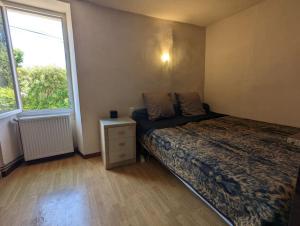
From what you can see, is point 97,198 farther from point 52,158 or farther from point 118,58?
point 118,58

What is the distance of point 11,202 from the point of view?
5.08ft

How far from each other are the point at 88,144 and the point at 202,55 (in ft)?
9.36

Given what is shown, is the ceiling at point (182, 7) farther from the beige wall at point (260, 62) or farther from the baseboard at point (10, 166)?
the baseboard at point (10, 166)

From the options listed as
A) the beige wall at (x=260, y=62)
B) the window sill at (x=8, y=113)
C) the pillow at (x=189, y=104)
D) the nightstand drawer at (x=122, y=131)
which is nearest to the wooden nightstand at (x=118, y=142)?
the nightstand drawer at (x=122, y=131)

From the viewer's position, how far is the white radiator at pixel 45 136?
221 centimetres

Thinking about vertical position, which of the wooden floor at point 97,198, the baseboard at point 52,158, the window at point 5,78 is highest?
the window at point 5,78

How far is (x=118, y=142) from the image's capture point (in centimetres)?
217

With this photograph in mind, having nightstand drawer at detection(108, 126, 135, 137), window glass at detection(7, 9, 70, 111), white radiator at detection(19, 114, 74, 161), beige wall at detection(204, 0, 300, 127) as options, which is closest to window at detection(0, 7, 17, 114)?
window glass at detection(7, 9, 70, 111)

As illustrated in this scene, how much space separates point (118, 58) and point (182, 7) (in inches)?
49.3

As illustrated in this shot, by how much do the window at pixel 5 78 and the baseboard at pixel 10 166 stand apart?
2.40 feet

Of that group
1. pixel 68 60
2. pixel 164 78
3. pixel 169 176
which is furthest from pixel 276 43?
pixel 68 60

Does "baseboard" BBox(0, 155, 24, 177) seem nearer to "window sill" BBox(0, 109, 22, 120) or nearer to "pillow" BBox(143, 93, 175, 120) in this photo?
"window sill" BBox(0, 109, 22, 120)

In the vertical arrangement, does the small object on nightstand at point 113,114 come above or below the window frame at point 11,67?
below

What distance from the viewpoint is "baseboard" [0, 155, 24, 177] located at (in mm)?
1967
